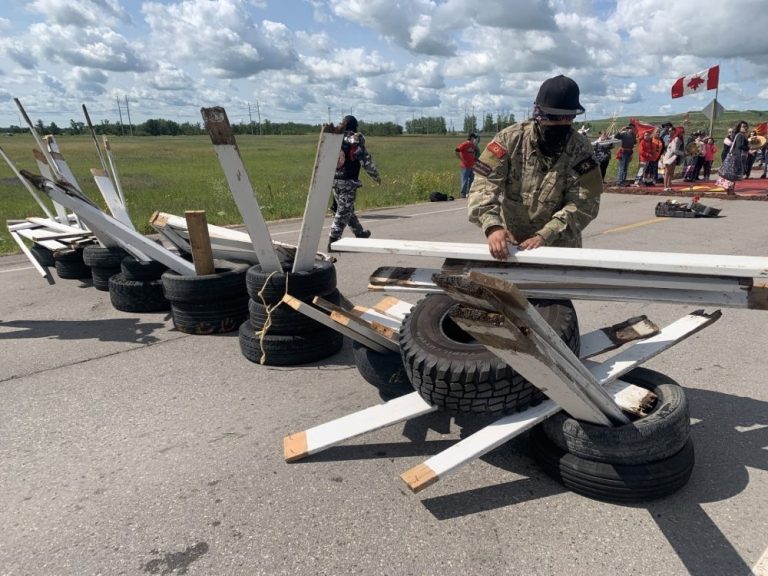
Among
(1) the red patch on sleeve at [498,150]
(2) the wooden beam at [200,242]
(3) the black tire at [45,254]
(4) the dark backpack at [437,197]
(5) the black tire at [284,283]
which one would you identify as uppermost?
(1) the red patch on sleeve at [498,150]

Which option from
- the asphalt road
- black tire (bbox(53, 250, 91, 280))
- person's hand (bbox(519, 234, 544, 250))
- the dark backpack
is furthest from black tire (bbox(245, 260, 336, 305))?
the dark backpack

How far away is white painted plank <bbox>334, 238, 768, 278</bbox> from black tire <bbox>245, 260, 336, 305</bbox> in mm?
845

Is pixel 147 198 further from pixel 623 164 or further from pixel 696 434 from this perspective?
pixel 696 434

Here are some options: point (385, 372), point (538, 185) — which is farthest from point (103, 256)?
point (538, 185)

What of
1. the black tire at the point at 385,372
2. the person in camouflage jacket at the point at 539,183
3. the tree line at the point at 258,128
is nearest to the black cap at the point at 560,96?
the person in camouflage jacket at the point at 539,183

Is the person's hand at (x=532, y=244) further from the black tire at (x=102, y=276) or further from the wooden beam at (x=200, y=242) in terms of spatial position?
the black tire at (x=102, y=276)

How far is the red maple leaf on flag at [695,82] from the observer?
59.5ft

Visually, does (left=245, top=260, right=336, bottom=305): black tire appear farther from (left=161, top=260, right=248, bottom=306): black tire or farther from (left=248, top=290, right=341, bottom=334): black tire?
(left=161, top=260, right=248, bottom=306): black tire

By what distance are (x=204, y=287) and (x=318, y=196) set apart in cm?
145

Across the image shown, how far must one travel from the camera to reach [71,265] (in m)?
6.88

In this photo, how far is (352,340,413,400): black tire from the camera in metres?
3.44

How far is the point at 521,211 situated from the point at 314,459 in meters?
1.97

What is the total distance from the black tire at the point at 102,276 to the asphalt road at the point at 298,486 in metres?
1.84

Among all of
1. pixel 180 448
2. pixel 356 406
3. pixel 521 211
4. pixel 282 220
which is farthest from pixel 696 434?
pixel 282 220
